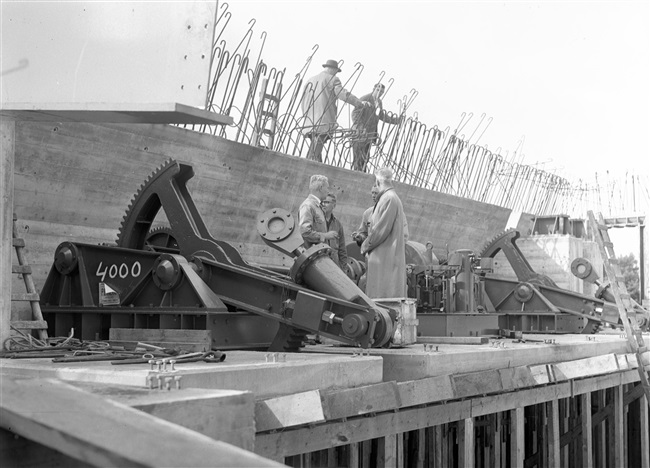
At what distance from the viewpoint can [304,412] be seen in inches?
255

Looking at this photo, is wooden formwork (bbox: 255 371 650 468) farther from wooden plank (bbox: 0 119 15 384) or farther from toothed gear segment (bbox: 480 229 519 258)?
toothed gear segment (bbox: 480 229 519 258)

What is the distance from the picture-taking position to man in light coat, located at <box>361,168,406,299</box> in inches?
434

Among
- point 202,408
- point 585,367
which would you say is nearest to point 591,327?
point 585,367

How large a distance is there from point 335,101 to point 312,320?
995cm

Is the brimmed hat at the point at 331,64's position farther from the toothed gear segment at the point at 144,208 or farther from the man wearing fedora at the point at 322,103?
the toothed gear segment at the point at 144,208

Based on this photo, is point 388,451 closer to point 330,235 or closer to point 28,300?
point 330,235

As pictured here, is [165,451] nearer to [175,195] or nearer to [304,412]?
[304,412]

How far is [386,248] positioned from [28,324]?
4.38 meters

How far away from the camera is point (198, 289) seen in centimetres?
906

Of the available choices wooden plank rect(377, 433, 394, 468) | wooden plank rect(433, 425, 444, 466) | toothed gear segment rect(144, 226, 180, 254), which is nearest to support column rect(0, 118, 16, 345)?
toothed gear segment rect(144, 226, 180, 254)

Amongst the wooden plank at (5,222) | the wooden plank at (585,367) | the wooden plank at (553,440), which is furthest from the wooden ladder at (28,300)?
the wooden plank at (553,440)

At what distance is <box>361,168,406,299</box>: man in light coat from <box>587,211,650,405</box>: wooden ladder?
327cm

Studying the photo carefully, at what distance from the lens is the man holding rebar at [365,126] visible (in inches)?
749

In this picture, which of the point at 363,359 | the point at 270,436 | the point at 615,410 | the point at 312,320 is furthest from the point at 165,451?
the point at 615,410
